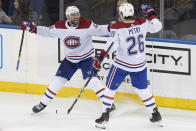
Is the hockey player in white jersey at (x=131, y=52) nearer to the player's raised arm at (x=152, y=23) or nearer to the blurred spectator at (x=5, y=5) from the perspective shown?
the player's raised arm at (x=152, y=23)

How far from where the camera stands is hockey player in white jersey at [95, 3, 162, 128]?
612cm

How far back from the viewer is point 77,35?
6609 millimetres

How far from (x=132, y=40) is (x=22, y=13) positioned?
212cm

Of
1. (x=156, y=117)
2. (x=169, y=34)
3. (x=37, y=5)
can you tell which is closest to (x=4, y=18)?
(x=37, y=5)

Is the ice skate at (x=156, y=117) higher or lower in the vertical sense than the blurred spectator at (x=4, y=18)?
lower

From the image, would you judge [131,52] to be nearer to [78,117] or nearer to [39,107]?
[78,117]

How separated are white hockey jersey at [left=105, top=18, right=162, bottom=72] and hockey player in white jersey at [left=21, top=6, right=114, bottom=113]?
43 cm

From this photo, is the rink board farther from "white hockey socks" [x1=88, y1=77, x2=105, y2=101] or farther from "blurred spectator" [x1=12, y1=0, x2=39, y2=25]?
"white hockey socks" [x1=88, y1=77, x2=105, y2=101]

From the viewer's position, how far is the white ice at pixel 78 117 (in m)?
6.45

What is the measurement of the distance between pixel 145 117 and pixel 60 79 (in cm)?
93

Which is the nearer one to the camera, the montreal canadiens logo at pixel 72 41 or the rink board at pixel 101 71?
the montreal canadiens logo at pixel 72 41

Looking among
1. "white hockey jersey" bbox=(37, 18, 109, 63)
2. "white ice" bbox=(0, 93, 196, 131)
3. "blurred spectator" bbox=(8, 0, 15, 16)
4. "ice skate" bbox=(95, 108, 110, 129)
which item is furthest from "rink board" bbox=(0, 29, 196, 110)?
"ice skate" bbox=(95, 108, 110, 129)

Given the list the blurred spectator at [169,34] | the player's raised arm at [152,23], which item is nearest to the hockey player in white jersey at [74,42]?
the player's raised arm at [152,23]

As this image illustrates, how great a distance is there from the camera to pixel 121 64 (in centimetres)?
628
